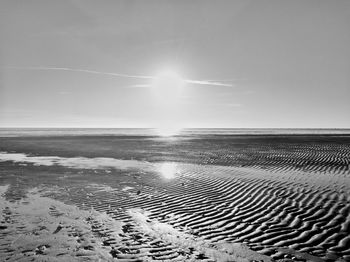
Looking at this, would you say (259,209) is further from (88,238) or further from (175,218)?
(88,238)

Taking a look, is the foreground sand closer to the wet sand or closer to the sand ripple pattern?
the wet sand

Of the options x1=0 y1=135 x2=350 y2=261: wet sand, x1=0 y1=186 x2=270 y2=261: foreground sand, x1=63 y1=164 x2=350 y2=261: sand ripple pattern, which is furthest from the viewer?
x1=63 y1=164 x2=350 y2=261: sand ripple pattern

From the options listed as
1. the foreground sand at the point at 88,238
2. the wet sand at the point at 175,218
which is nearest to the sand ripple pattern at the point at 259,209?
the wet sand at the point at 175,218

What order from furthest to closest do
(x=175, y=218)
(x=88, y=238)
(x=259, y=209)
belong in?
1. (x=259, y=209)
2. (x=175, y=218)
3. (x=88, y=238)

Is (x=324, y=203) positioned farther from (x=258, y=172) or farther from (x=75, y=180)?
(x=75, y=180)

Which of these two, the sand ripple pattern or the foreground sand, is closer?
the foreground sand

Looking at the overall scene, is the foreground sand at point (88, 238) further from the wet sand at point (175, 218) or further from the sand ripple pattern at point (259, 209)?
the sand ripple pattern at point (259, 209)

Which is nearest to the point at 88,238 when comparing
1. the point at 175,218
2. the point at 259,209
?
the point at 175,218

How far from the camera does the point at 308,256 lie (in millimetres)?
7625

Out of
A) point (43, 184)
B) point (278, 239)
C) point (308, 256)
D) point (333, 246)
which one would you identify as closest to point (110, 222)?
point (278, 239)

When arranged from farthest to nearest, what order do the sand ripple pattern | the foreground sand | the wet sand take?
the sand ripple pattern, the wet sand, the foreground sand

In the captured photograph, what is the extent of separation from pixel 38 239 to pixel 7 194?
25.0 ft

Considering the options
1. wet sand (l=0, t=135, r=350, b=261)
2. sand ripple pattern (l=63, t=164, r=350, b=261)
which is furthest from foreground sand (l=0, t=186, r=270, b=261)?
sand ripple pattern (l=63, t=164, r=350, b=261)

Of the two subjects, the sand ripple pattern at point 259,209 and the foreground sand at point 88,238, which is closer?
the foreground sand at point 88,238
